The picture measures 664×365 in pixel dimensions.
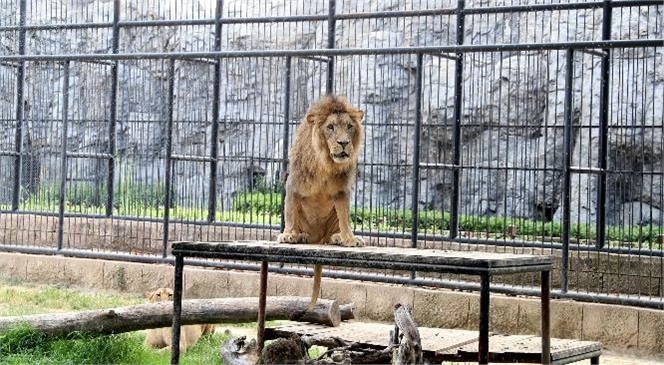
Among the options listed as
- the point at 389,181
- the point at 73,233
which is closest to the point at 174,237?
the point at 73,233

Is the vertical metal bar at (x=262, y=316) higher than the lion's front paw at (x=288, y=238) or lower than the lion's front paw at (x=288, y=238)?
lower

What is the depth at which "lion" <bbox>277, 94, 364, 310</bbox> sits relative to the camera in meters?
8.07

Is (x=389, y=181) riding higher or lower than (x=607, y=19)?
lower

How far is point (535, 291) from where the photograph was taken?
1162 cm

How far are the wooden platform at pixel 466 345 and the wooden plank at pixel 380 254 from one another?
3.23 feet

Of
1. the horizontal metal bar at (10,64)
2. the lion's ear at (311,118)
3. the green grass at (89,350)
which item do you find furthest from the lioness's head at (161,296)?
the horizontal metal bar at (10,64)

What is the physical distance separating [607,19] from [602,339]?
178 inches

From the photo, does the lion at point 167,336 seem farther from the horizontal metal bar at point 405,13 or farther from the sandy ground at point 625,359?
the horizontal metal bar at point 405,13

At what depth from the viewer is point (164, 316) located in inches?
381

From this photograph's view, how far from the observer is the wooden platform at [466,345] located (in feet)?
24.6

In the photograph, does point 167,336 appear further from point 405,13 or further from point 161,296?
point 405,13

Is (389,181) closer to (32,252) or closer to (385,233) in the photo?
(385,233)

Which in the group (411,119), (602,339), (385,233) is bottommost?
(602,339)

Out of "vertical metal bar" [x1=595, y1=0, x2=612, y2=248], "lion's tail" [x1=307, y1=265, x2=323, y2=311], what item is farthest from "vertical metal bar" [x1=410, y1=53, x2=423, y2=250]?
"lion's tail" [x1=307, y1=265, x2=323, y2=311]
